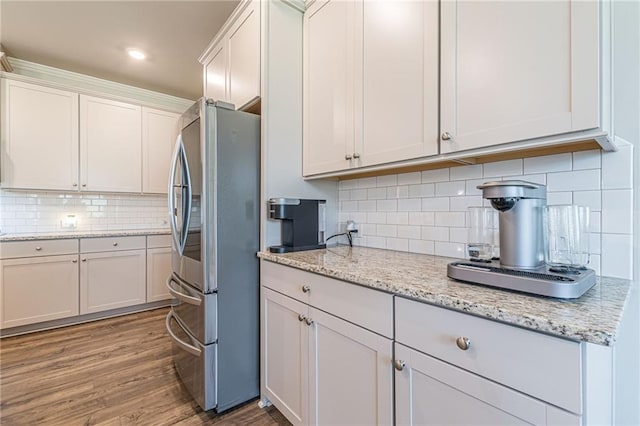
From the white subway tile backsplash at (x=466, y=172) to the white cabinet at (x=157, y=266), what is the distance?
3.15 meters

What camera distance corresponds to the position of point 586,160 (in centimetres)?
112

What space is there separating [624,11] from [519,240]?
910 millimetres

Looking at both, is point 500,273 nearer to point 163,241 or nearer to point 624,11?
point 624,11

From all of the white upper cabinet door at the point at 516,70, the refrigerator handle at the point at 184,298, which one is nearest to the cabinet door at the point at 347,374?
the refrigerator handle at the point at 184,298

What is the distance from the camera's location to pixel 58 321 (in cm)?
293

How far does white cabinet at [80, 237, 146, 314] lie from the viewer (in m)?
3.00

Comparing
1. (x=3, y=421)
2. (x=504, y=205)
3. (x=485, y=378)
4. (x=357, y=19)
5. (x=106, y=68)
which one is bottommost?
(x=3, y=421)

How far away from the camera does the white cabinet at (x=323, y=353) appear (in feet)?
3.51

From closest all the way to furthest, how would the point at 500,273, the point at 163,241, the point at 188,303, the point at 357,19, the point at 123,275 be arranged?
1. the point at 500,273
2. the point at 357,19
3. the point at 188,303
4. the point at 123,275
5. the point at 163,241

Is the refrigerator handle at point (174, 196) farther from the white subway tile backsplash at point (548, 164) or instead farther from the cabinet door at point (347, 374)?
the white subway tile backsplash at point (548, 164)

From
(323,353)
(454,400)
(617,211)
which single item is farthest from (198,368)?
→ (617,211)

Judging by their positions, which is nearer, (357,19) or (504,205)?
(504,205)

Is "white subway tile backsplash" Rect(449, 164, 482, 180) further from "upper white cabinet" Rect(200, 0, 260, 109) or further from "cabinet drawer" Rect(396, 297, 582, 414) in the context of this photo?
"upper white cabinet" Rect(200, 0, 260, 109)

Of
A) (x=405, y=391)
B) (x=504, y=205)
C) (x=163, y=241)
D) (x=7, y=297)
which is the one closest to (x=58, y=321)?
(x=7, y=297)
